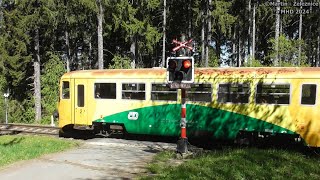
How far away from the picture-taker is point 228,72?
1384 centimetres

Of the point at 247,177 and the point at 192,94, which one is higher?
the point at 192,94

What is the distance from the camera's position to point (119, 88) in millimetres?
15922

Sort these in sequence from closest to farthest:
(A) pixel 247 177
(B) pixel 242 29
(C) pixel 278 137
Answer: (A) pixel 247 177 < (C) pixel 278 137 < (B) pixel 242 29

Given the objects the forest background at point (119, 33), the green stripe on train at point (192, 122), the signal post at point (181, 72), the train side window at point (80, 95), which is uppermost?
the forest background at point (119, 33)

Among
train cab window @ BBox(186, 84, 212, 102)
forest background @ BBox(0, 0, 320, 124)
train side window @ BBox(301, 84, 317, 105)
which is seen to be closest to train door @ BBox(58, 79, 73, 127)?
train cab window @ BBox(186, 84, 212, 102)

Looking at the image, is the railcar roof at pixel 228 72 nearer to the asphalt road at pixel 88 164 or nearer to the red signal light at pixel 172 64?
the asphalt road at pixel 88 164

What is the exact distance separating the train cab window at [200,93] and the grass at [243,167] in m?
3.77

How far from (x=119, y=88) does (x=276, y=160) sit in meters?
8.01

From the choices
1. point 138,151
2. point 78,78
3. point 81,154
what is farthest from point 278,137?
point 78,78

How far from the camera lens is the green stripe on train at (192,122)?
13422 mm

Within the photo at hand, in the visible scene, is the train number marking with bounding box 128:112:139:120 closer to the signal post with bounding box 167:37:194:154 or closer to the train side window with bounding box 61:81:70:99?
the train side window with bounding box 61:81:70:99

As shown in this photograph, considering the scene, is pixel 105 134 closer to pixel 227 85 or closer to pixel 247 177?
pixel 227 85

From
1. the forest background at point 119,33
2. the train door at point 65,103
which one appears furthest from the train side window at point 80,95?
the forest background at point 119,33

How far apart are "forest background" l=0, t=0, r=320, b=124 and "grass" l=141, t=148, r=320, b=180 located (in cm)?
1753
